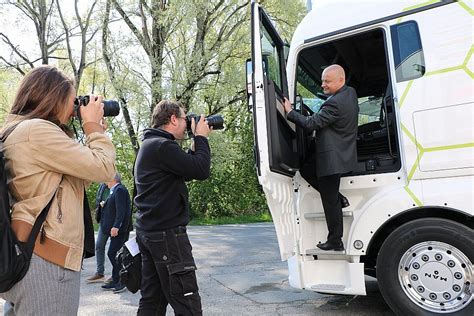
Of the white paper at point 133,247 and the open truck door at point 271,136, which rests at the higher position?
the open truck door at point 271,136

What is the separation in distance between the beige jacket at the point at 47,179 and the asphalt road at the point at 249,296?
297cm

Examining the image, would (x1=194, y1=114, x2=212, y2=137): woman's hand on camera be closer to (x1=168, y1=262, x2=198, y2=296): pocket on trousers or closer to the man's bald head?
(x1=168, y1=262, x2=198, y2=296): pocket on trousers

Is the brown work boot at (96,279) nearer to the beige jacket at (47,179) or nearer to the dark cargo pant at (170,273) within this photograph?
the dark cargo pant at (170,273)

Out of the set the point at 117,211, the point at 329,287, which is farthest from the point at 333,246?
the point at 117,211

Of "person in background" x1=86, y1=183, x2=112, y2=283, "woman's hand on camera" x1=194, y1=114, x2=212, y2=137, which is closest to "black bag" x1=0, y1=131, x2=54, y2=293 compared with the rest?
"woman's hand on camera" x1=194, y1=114, x2=212, y2=137

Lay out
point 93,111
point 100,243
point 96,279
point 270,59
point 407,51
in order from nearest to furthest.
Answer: point 93,111 → point 407,51 → point 270,59 → point 100,243 → point 96,279

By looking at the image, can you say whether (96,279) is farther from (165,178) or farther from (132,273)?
(165,178)

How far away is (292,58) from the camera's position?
4648 millimetres

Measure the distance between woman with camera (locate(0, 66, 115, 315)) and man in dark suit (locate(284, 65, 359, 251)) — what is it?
2.30 meters

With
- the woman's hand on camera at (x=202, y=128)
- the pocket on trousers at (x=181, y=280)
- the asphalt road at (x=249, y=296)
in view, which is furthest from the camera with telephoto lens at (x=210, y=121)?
the asphalt road at (x=249, y=296)

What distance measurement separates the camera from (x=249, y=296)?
5.23 m

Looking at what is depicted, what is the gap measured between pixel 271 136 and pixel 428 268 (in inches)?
65.7

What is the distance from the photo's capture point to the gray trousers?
1.88m

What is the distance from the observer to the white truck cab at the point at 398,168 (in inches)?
141
